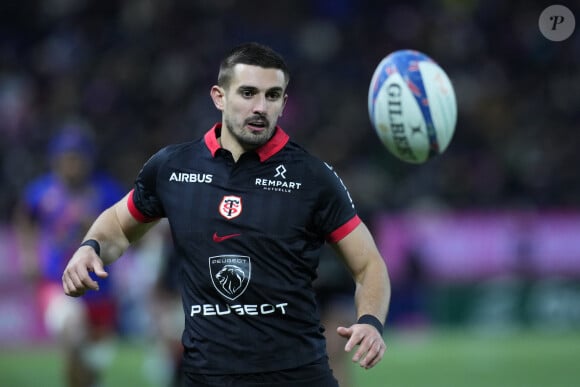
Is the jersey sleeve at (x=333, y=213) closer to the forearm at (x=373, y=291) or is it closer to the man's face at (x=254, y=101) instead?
the forearm at (x=373, y=291)

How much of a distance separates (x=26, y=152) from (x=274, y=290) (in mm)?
12410

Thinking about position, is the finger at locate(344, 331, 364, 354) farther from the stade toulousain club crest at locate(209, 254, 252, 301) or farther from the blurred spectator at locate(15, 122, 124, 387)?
the blurred spectator at locate(15, 122, 124, 387)

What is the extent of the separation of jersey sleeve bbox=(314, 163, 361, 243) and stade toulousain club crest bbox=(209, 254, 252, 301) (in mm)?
375

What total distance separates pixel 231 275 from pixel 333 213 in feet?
1.72

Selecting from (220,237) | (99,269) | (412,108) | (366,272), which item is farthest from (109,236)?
(412,108)

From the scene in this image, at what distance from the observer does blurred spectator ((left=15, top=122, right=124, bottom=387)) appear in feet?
29.5

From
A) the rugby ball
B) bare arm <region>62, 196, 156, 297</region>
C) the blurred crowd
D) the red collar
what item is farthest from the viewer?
the blurred crowd

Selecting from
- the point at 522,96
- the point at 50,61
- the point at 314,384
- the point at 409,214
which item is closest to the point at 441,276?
the point at 409,214

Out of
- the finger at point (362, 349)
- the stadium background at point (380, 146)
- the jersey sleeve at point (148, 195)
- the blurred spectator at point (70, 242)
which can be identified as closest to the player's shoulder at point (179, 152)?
the jersey sleeve at point (148, 195)

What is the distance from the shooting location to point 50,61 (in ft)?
61.7

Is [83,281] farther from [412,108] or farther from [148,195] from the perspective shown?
[412,108]

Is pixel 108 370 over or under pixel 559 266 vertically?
under

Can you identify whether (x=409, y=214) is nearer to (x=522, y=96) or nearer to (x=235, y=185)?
(x=522, y=96)

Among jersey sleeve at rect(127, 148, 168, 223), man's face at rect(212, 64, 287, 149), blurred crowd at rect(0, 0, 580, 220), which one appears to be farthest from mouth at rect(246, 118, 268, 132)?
blurred crowd at rect(0, 0, 580, 220)
